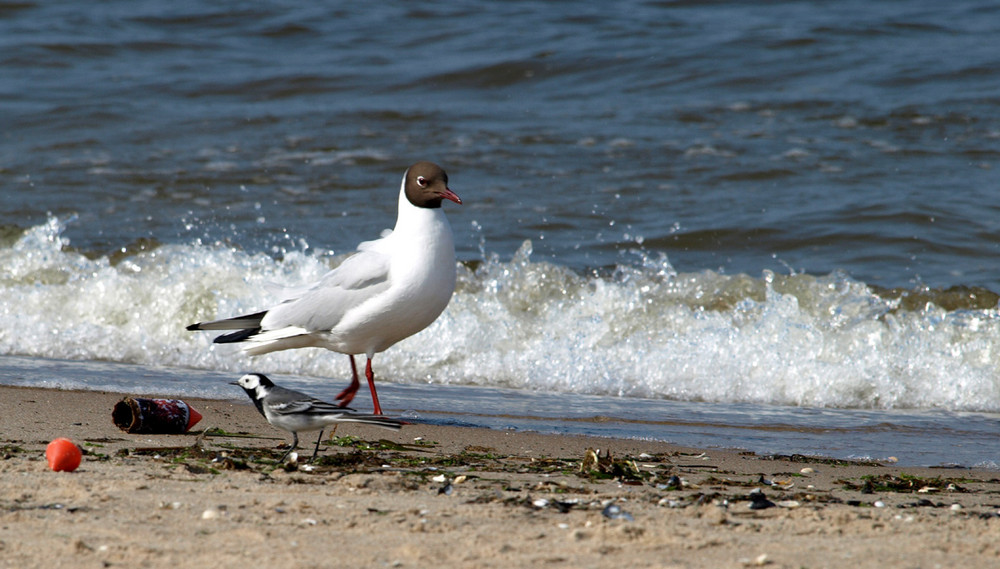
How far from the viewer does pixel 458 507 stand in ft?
10.3

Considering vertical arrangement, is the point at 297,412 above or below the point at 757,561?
above

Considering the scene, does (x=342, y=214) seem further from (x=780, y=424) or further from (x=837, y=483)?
(x=837, y=483)

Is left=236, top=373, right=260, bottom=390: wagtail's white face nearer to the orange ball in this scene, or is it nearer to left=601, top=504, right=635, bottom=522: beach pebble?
the orange ball

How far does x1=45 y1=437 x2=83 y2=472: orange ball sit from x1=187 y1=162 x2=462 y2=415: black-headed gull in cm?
169

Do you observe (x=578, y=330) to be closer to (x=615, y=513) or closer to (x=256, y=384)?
(x=256, y=384)

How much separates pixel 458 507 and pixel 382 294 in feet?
6.33

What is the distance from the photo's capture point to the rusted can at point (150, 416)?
4.19 m

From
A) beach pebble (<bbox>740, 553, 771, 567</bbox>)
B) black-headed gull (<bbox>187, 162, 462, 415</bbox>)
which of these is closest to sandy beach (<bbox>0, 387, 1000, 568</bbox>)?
beach pebble (<bbox>740, 553, 771, 567</bbox>)

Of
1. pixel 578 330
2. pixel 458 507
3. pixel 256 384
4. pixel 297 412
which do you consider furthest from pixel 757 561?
pixel 578 330

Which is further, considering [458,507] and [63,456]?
[63,456]

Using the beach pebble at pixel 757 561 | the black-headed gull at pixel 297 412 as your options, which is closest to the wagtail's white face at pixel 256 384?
the black-headed gull at pixel 297 412

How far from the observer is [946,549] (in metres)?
2.83

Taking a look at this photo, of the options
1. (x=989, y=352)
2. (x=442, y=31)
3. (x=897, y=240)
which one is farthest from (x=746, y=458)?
(x=442, y=31)

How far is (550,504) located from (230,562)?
1.01 metres
